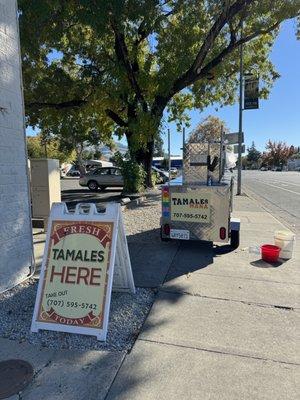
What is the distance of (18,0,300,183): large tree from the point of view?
12.7 meters

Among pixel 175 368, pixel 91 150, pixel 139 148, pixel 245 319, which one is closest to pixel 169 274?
pixel 245 319

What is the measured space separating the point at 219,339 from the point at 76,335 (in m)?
Answer: 1.37

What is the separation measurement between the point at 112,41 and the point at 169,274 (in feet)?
45.6

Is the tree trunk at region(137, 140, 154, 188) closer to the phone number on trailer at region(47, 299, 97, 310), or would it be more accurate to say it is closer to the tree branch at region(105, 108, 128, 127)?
the tree branch at region(105, 108, 128, 127)

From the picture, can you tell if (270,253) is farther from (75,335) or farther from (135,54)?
(135,54)

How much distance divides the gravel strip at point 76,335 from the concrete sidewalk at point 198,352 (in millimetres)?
103

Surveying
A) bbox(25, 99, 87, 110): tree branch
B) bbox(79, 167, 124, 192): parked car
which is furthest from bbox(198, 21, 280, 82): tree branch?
A: bbox(79, 167, 124, 192): parked car

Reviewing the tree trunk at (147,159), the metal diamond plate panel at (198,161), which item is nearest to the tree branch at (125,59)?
the tree trunk at (147,159)

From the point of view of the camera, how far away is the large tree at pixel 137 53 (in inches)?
500

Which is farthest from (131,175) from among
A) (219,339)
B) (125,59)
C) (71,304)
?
(219,339)

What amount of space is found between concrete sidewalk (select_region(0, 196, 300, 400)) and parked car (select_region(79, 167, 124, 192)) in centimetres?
1854

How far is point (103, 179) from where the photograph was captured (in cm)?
2384

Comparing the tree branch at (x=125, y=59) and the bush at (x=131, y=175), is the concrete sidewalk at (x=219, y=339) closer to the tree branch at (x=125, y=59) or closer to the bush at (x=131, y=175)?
the bush at (x=131, y=175)

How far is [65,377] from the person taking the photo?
9.49 ft
